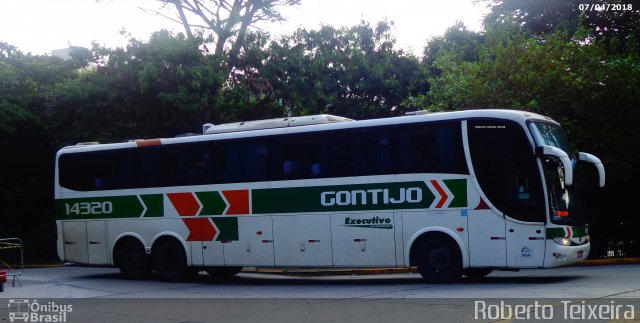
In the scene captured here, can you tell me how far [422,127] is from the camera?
15.8 meters

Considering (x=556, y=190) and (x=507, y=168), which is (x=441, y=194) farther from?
(x=556, y=190)

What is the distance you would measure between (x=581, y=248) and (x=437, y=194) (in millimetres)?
2851

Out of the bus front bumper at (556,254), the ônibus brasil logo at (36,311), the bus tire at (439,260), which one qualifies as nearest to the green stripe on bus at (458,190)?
the bus tire at (439,260)

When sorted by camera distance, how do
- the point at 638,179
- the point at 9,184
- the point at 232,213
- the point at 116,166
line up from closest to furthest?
the point at 232,213
the point at 116,166
the point at 638,179
the point at 9,184

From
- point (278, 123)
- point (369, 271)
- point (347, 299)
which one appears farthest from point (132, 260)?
point (347, 299)

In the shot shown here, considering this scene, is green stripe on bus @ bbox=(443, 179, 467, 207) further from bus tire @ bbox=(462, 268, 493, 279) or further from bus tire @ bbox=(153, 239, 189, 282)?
bus tire @ bbox=(153, 239, 189, 282)

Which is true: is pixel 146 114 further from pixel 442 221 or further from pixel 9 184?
pixel 442 221

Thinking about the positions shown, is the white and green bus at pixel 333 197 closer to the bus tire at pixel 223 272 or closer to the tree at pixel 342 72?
the bus tire at pixel 223 272

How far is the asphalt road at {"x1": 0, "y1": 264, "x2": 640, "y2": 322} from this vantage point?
11.1 meters

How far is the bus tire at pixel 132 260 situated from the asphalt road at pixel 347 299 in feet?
1.91

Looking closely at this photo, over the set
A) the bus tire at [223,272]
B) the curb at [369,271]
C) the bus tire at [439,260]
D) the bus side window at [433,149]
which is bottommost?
the curb at [369,271]

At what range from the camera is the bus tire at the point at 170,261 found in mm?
18922

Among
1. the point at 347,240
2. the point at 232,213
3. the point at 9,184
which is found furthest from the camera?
the point at 9,184

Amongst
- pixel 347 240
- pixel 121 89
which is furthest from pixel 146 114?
pixel 347 240
